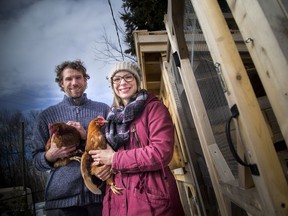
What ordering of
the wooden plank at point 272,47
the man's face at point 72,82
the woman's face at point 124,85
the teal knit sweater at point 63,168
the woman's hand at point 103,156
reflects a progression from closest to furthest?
the wooden plank at point 272,47 < the woman's hand at point 103,156 < the teal knit sweater at point 63,168 < the woman's face at point 124,85 < the man's face at point 72,82

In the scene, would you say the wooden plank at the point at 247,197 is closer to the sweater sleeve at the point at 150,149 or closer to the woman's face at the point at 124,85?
the sweater sleeve at the point at 150,149

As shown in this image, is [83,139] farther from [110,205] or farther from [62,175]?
[110,205]

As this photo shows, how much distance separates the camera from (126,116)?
1.74 meters

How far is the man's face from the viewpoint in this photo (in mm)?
2111

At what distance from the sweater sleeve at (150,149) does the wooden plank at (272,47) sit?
32.5 inches

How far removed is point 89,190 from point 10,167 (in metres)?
18.5

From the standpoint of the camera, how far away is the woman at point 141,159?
1.50m

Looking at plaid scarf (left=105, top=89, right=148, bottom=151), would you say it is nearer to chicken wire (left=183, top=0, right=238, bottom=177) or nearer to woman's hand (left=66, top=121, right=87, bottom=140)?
woman's hand (left=66, top=121, right=87, bottom=140)

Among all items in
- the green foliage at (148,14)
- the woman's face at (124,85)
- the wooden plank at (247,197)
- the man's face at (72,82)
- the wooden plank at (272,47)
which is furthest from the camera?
the green foliage at (148,14)

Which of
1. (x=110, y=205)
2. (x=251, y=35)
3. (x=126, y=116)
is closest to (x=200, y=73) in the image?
(x=126, y=116)

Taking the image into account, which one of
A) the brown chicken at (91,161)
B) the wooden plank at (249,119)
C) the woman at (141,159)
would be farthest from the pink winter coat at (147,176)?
the wooden plank at (249,119)

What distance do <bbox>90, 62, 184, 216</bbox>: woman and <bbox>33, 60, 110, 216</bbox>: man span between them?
0.89 ft

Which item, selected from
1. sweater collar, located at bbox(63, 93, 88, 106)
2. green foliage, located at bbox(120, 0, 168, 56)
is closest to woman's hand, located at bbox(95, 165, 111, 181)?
sweater collar, located at bbox(63, 93, 88, 106)

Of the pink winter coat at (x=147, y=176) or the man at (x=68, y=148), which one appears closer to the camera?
the pink winter coat at (x=147, y=176)
